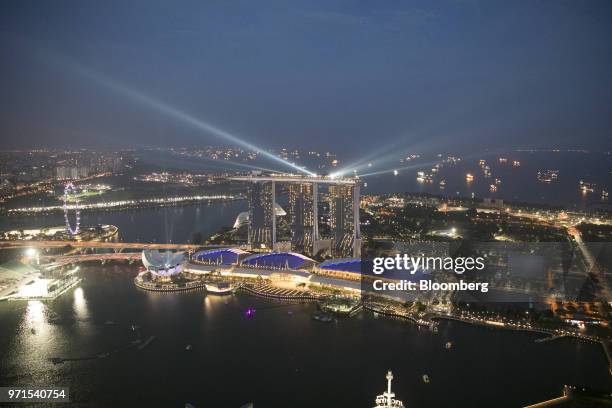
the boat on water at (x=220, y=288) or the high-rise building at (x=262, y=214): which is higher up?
the high-rise building at (x=262, y=214)

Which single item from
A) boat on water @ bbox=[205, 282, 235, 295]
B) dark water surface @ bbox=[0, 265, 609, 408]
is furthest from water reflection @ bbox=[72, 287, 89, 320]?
boat on water @ bbox=[205, 282, 235, 295]

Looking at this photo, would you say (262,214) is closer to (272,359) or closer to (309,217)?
(309,217)

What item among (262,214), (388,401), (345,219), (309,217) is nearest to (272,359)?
(388,401)

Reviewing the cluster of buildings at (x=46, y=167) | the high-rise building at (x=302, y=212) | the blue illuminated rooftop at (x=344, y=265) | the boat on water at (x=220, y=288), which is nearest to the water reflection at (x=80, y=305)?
the boat on water at (x=220, y=288)

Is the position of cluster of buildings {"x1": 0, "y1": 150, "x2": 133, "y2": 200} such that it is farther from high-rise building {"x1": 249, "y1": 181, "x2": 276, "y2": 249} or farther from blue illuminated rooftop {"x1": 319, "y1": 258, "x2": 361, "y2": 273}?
blue illuminated rooftop {"x1": 319, "y1": 258, "x2": 361, "y2": 273}

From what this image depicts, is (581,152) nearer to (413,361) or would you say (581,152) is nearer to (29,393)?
(413,361)

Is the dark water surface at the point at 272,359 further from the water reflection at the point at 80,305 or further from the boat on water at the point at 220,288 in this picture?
the boat on water at the point at 220,288
